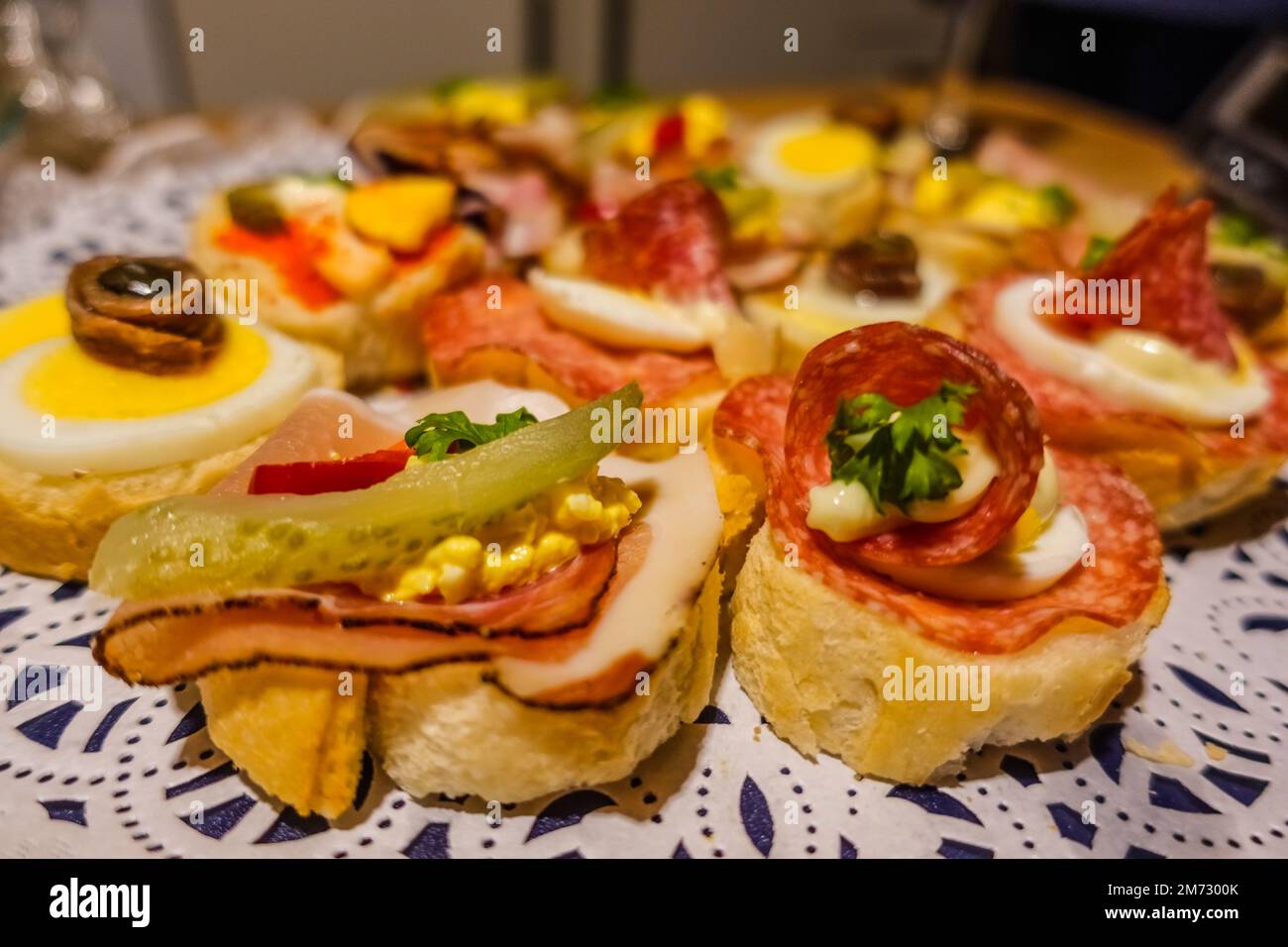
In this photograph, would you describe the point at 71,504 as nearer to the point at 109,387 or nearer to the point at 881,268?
the point at 109,387

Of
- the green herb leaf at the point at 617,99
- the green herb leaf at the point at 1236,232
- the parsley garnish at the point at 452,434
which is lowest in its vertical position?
the parsley garnish at the point at 452,434

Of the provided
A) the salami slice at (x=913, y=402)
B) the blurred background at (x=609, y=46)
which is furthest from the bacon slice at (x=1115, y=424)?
the blurred background at (x=609, y=46)

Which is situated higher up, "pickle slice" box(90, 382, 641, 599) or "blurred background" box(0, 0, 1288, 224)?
"blurred background" box(0, 0, 1288, 224)

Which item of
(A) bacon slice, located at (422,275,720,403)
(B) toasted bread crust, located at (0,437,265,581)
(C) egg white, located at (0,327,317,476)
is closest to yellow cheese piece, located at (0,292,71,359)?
(C) egg white, located at (0,327,317,476)

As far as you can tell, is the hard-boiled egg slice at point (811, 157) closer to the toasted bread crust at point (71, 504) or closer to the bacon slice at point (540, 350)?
the bacon slice at point (540, 350)

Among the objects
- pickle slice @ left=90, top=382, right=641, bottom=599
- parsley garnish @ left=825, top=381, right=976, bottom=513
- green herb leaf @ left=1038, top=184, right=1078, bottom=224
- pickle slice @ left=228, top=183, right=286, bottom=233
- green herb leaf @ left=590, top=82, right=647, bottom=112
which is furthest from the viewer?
green herb leaf @ left=590, top=82, right=647, bottom=112

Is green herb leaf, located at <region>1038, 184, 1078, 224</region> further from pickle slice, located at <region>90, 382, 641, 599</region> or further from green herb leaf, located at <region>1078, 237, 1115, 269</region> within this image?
pickle slice, located at <region>90, 382, 641, 599</region>
